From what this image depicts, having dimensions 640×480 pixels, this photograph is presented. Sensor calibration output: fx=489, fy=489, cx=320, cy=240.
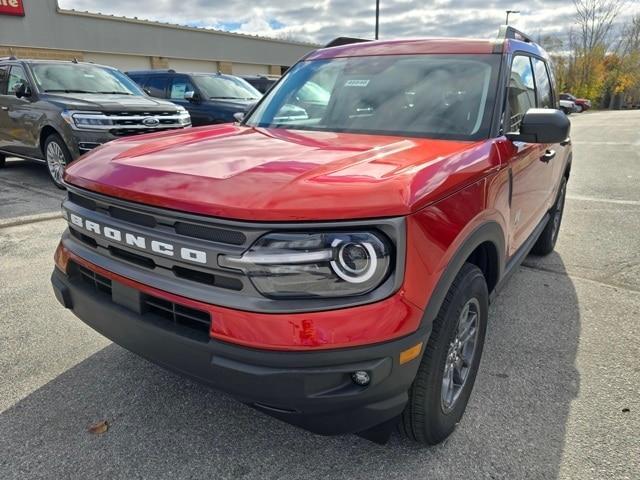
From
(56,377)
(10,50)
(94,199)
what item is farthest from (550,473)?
Answer: (10,50)

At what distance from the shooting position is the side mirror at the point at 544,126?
8.17ft

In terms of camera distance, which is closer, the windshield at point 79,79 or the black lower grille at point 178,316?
the black lower grille at point 178,316

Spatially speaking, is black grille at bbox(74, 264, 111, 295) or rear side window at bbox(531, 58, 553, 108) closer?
black grille at bbox(74, 264, 111, 295)

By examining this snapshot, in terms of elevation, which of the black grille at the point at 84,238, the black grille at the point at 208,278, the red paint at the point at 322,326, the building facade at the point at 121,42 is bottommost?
the red paint at the point at 322,326

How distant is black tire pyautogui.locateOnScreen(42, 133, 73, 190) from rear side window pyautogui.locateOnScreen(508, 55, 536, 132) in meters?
5.87

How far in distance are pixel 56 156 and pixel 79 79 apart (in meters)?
1.48

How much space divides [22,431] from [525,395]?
8.35ft

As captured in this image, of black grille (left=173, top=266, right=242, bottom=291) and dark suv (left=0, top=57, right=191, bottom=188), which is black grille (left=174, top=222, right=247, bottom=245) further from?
dark suv (left=0, top=57, right=191, bottom=188)

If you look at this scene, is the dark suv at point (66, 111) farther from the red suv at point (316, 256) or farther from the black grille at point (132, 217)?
the black grille at point (132, 217)

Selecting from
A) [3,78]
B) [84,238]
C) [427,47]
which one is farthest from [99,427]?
[3,78]

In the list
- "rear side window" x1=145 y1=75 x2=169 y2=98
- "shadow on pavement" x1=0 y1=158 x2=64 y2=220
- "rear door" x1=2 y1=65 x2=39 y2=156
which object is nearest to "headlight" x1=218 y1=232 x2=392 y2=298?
"shadow on pavement" x1=0 y1=158 x2=64 y2=220

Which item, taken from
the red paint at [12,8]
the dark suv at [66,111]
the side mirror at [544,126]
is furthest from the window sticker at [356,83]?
the red paint at [12,8]

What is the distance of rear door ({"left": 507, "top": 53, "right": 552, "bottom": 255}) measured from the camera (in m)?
2.83

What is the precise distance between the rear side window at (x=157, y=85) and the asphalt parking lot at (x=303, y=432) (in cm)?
754
